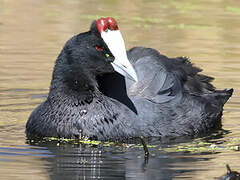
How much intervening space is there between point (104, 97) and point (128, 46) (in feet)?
17.0

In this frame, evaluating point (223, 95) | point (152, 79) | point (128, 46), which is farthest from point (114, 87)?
point (128, 46)

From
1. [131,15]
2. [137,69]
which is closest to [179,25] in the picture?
[131,15]

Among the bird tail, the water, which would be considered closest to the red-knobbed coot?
the water

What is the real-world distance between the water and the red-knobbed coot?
234 millimetres

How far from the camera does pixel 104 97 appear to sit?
7.13 m

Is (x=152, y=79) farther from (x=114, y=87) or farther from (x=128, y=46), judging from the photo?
(x=128, y=46)

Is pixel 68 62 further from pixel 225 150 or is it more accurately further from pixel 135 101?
pixel 225 150

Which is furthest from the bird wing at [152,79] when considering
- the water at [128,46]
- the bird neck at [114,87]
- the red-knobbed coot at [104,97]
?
the water at [128,46]

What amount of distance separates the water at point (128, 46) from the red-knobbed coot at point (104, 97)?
0.77ft

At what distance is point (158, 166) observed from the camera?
603 cm

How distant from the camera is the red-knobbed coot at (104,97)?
6.88 meters

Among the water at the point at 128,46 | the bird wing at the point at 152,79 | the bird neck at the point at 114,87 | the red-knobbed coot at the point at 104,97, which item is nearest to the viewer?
the water at the point at 128,46

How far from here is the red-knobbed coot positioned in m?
6.88

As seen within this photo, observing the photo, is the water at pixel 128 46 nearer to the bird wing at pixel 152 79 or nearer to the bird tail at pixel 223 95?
the bird tail at pixel 223 95
